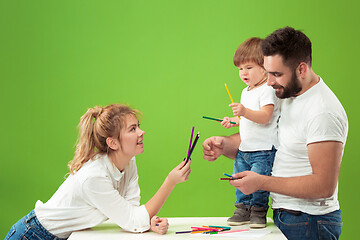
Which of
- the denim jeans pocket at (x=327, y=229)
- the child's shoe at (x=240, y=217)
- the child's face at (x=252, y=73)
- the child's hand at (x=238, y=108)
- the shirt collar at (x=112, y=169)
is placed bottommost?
the denim jeans pocket at (x=327, y=229)

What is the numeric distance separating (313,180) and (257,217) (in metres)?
0.37

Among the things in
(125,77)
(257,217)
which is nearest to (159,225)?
(257,217)

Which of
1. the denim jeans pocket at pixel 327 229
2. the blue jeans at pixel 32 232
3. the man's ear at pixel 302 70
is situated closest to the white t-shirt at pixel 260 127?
the man's ear at pixel 302 70

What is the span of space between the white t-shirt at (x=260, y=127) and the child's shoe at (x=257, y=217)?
1.05ft

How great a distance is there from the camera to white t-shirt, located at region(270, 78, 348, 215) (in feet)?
7.63

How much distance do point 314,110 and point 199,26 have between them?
2.27 metres

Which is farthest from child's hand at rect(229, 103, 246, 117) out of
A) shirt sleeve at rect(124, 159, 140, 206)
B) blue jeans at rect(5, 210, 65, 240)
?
blue jeans at rect(5, 210, 65, 240)

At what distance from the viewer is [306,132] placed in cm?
240

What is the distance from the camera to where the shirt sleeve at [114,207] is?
246 centimetres

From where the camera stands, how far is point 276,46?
7.98ft

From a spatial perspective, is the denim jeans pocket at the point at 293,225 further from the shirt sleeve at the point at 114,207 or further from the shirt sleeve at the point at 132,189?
the shirt sleeve at the point at 132,189

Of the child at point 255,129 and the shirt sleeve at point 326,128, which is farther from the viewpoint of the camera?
the child at point 255,129

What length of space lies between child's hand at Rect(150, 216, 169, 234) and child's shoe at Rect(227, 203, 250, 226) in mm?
360

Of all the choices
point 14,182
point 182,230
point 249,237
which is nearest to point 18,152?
point 14,182
